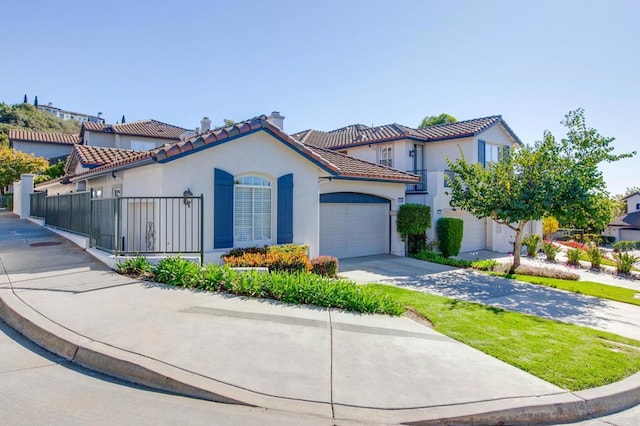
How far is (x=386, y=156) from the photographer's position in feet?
75.0

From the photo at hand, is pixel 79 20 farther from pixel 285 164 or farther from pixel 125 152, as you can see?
pixel 285 164

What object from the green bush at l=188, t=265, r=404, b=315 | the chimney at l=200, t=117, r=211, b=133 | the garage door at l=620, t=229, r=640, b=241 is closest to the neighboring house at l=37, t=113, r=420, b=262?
the green bush at l=188, t=265, r=404, b=315

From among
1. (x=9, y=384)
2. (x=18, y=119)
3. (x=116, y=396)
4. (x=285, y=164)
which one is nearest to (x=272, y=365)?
(x=116, y=396)

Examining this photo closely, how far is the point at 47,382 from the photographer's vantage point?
15.0ft

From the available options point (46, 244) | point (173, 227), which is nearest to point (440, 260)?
point (173, 227)

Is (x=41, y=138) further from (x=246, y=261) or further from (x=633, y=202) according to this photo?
(x=633, y=202)


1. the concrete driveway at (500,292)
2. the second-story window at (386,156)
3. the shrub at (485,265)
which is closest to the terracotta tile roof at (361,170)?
the concrete driveway at (500,292)

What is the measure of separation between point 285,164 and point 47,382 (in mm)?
8966

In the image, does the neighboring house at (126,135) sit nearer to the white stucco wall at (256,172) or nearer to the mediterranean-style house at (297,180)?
the mediterranean-style house at (297,180)

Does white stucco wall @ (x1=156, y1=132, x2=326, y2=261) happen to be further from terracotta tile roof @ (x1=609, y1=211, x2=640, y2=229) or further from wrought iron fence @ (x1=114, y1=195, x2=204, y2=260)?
terracotta tile roof @ (x1=609, y1=211, x2=640, y2=229)

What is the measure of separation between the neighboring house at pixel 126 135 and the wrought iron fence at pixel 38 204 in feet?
36.0

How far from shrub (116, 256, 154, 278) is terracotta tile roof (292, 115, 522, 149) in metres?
15.6

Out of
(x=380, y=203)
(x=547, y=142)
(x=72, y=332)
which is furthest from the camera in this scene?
(x=380, y=203)

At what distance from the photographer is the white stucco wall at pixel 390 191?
16375 mm
